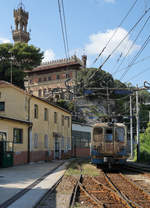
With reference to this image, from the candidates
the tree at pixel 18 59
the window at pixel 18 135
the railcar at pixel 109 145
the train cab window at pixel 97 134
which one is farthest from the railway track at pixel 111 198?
the tree at pixel 18 59

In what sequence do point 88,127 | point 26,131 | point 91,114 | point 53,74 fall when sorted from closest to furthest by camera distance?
point 26,131, point 88,127, point 91,114, point 53,74

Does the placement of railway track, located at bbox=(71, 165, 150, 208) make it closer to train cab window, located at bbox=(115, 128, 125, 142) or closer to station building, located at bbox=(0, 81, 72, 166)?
train cab window, located at bbox=(115, 128, 125, 142)

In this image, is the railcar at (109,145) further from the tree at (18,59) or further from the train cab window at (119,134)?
the tree at (18,59)

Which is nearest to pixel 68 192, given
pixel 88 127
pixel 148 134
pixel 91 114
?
pixel 148 134

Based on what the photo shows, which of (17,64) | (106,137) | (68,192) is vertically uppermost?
(17,64)

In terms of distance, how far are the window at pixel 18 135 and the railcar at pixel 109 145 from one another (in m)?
6.24

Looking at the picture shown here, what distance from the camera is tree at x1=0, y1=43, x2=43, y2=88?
1818 inches

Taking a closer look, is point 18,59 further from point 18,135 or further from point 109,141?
point 109,141

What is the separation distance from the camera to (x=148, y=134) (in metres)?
28.4

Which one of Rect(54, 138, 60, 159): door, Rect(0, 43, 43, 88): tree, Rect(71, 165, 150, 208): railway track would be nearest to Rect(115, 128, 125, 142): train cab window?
Rect(71, 165, 150, 208): railway track

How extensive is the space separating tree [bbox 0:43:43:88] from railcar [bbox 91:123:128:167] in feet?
95.6

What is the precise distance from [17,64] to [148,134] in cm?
2927

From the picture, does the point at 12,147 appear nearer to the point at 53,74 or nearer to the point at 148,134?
the point at 148,134

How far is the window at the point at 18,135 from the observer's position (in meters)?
22.0
